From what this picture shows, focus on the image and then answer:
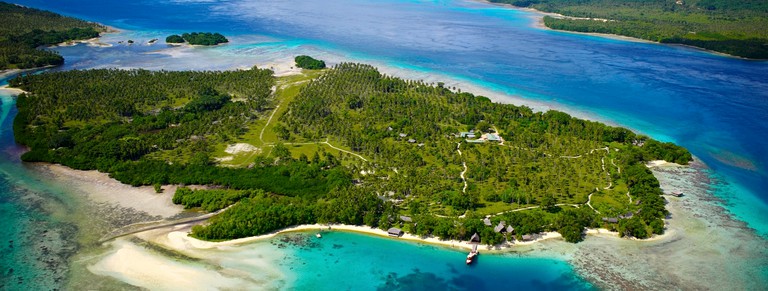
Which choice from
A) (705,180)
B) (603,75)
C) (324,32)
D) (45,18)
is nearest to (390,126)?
(705,180)

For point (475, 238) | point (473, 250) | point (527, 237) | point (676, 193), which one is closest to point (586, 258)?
point (527, 237)

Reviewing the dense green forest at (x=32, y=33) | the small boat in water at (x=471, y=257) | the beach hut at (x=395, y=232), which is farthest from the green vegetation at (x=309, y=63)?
the small boat in water at (x=471, y=257)

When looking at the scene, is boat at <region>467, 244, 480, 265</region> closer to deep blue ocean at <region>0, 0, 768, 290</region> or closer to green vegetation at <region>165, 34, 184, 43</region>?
deep blue ocean at <region>0, 0, 768, 290</region>

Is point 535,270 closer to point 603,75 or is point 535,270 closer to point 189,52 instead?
point 603,75

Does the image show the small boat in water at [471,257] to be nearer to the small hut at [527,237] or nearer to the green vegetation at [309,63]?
the small hut at [527,237]

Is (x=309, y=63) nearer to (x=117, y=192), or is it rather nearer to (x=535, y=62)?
(x=535, y=62)
